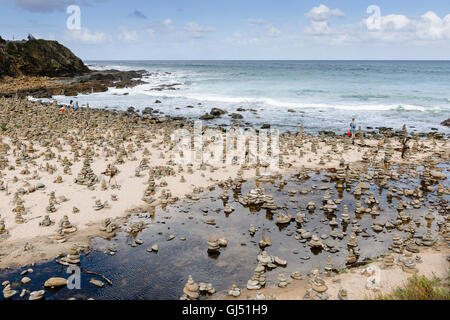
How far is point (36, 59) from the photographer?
7425cm

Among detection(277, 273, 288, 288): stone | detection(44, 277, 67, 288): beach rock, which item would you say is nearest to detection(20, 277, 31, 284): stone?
detection(44, 277, 67, 288): beach rock

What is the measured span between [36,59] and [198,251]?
79.9 metres

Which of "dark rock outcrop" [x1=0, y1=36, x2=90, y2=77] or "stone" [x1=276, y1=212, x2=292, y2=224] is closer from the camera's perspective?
"stone" [x1=276, y1=212, x2=292, y2=224]

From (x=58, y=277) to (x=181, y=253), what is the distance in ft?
12.2

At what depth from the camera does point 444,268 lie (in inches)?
388

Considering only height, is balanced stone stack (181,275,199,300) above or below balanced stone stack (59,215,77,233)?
below

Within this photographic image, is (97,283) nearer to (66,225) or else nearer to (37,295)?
(37,295)

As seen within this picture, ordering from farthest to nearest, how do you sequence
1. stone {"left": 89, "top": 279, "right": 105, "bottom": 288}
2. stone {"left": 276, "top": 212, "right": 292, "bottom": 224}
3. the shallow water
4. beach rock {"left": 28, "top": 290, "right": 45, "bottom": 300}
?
stone {"left": 276, "top": 212, "right": 292, "bottom": 224}, the shallow water, stone {"left": 89, "top": 279, "right": 105, "bottom": 288}, beach rock {"left": 28, "top": 290, "right": 45, "bottom": 300}

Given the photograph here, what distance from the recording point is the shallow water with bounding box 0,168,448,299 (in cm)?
949

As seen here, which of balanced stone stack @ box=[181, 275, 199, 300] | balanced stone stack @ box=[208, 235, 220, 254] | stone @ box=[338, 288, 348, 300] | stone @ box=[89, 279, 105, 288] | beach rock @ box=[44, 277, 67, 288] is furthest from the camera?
balanced stone stack @ box=[208, 235, 220, 254]

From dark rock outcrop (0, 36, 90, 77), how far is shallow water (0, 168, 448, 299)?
67.9 m

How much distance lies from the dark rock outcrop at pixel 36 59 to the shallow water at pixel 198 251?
6793 cm

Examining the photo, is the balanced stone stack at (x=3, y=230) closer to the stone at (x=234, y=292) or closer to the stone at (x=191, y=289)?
the stone at (x=191, y=289)

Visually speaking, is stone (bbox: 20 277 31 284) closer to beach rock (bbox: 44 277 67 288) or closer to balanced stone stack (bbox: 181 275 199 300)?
beach rock (bbox: 44 277 67 288)
